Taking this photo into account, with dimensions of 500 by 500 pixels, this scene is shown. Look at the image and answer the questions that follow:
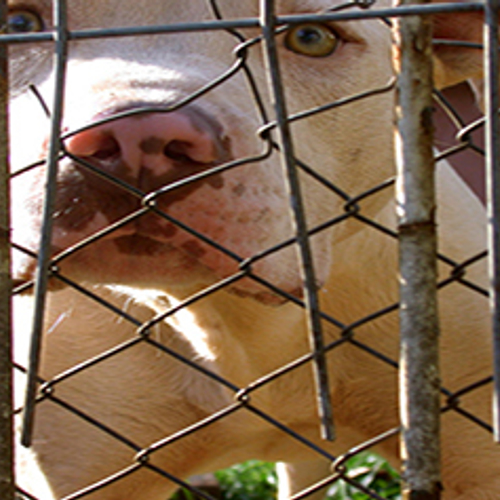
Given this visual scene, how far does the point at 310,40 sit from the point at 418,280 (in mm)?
1417

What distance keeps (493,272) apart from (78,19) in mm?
1635

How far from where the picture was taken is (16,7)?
8.11 ft

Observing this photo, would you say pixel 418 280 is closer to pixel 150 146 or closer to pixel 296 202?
pixel 296 202

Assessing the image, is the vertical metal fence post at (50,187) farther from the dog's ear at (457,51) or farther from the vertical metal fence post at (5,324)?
the dog's ear at (457,51)

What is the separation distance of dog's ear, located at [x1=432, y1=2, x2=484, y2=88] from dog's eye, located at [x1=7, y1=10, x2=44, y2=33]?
119cm

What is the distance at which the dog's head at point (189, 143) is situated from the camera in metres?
1.58

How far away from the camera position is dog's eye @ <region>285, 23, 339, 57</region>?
95.0 inches

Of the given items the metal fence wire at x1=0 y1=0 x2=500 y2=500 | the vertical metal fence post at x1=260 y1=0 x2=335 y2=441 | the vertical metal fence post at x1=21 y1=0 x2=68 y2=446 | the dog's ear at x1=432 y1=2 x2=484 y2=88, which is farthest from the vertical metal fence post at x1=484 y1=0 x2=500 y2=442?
the dog's ear at x1=432 y1=2 x2=484 y2=88

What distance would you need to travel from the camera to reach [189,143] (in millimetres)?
1598

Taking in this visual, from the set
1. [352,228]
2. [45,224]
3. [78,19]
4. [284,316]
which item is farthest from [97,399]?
[45,224]

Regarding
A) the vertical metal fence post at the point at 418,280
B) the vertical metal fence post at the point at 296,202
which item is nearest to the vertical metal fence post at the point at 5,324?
the vertical metal fence post at the point at 296,202

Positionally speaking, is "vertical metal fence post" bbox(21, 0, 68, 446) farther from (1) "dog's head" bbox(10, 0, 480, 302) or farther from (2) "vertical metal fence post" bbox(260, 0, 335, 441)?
(2) "vertical metal fence post" bbox(260, 0, 335, 441)

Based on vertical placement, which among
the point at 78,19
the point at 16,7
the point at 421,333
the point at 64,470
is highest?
the point at 16,7

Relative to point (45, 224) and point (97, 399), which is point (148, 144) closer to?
point (45, 224)
